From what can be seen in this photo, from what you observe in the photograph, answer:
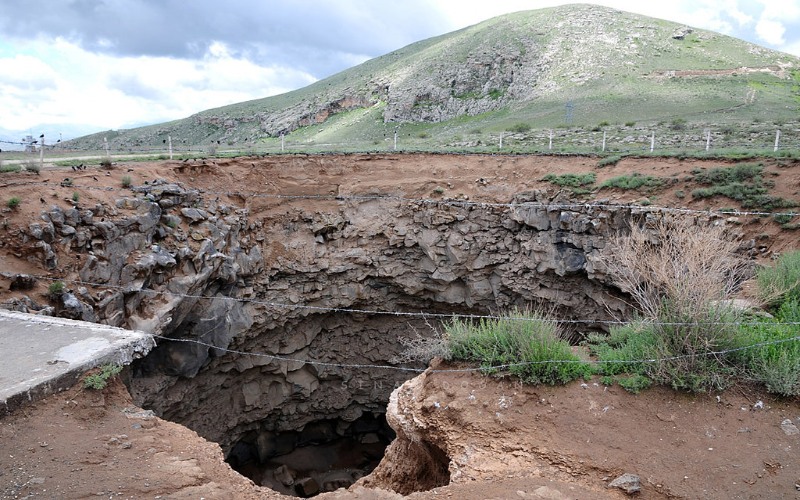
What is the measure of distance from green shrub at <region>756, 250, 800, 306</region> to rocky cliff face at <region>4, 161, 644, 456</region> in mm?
5019

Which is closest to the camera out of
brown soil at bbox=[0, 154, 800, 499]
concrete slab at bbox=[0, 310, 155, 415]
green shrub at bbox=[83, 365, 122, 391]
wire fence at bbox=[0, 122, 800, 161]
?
brown soil at bbox=[0, 154, 800, 499]

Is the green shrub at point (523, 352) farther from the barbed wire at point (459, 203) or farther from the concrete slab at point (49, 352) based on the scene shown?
the barbed wire at point (459, 203)

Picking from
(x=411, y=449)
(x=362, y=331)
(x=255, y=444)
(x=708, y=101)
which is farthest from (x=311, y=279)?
(x=708, y=101)

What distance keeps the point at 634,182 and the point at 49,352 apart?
47.4ft

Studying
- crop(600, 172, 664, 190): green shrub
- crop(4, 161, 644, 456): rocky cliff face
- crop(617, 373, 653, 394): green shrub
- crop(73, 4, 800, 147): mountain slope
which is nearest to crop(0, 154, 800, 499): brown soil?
crop(617, 373, 653, 394): green shrub

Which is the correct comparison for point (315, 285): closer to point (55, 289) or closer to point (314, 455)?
point (314, 455)

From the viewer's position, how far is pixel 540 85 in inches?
1479

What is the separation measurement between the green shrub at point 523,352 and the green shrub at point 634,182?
30.0 feet

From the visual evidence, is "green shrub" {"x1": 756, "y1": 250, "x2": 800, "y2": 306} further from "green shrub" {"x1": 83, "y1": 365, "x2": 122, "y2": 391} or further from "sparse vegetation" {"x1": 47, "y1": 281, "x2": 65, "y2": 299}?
"sparse vegetation" {"x1": 47, "y1": 281, "x2": 65, "y2": 299}

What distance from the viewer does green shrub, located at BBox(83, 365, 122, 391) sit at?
5.55 meters

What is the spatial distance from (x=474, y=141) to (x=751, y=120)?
1295cm

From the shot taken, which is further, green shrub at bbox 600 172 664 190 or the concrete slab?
green shrub at bbox 600 172 664 190

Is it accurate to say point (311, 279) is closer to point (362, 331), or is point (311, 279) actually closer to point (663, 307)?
point (362, 331)

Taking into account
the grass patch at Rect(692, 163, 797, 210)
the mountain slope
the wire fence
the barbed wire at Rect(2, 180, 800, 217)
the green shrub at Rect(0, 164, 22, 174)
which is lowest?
the barbed wire at Rect(2, 180, 800, 217)
